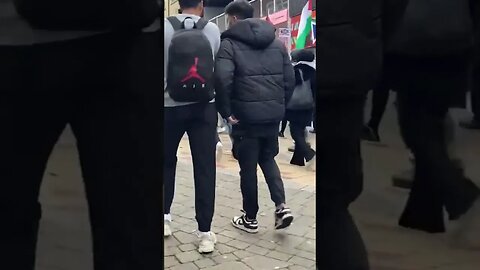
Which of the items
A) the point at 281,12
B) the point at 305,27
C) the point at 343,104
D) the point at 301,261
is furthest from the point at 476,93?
the point at 281,12

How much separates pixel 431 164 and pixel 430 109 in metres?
0.19

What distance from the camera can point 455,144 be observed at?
1.73 meters

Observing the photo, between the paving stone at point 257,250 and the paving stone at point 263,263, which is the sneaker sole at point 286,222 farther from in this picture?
the paving stone at point 263,263

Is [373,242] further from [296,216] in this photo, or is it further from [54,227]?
[296,216]

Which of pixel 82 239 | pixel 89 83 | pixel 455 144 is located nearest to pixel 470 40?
pixel 455 144

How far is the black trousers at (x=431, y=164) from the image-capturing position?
1.75m

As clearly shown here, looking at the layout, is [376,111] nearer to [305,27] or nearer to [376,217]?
[376,217]

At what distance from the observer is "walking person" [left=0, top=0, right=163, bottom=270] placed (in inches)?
65.5

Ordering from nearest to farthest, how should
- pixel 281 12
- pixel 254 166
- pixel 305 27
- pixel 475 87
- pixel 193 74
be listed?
pixel 475 87 < pixel 193 74 < pixel 254 166 < pixel 305 27 < pixel 281 12

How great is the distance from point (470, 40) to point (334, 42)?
440mm

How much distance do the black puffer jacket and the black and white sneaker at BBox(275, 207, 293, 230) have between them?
25.7 inches

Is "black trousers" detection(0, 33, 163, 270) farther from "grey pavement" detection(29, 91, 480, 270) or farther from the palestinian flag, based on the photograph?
the palestinian flag

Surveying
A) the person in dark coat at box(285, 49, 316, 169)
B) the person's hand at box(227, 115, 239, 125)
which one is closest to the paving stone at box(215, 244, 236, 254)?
the person's hand at box(227, 115, 239, 125)

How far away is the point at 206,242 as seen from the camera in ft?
10.5
